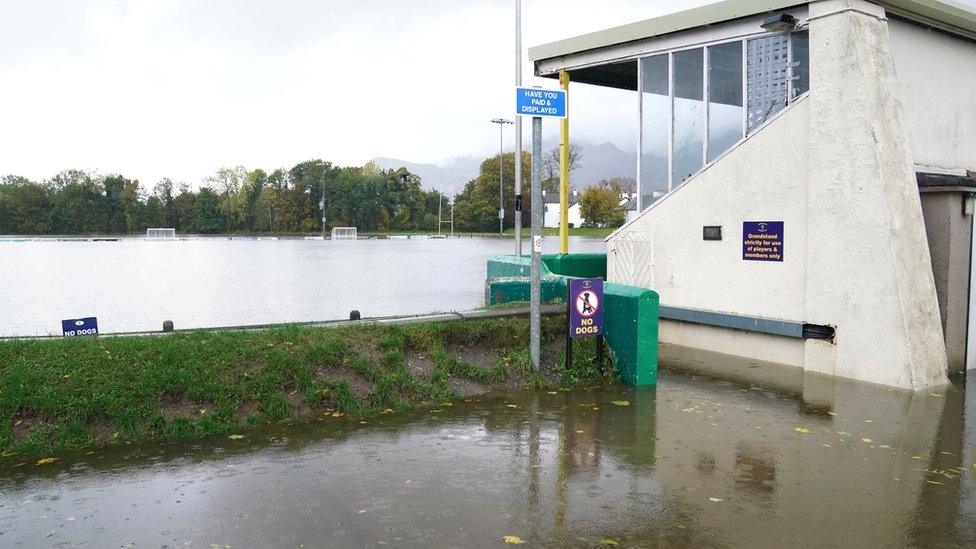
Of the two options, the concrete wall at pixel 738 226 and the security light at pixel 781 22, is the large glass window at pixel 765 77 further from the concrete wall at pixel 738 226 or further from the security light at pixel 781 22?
the concrete wall at pixel 738 226

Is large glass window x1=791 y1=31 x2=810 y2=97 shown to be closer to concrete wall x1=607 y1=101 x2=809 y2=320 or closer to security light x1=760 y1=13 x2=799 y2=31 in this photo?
security light x1=760 y1=13 x2=799 y2=31

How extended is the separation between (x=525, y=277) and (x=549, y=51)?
227 inches

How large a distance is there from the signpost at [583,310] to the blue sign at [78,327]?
5553 mm

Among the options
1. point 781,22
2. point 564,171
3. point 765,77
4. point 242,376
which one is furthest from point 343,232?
point 242,376

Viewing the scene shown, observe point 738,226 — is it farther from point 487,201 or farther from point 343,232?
point 487,201

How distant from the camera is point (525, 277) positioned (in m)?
12.8

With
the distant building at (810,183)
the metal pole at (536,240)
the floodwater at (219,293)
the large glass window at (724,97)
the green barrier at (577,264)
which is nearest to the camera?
the metal pole at (536,240)

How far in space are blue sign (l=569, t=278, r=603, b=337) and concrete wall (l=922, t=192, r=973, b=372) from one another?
5041mm

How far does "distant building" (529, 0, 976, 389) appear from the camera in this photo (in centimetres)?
1012

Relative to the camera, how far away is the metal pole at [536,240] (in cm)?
937

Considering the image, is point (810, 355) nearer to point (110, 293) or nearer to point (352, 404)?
point (352, 404)

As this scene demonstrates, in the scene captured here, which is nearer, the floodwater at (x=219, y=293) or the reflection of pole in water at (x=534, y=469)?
the reflection of pole in water at (x=534, y=469)

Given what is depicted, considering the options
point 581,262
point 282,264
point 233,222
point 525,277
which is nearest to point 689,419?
point 525,277

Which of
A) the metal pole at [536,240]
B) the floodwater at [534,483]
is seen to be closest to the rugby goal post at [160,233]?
the metal pole at [536,240]
